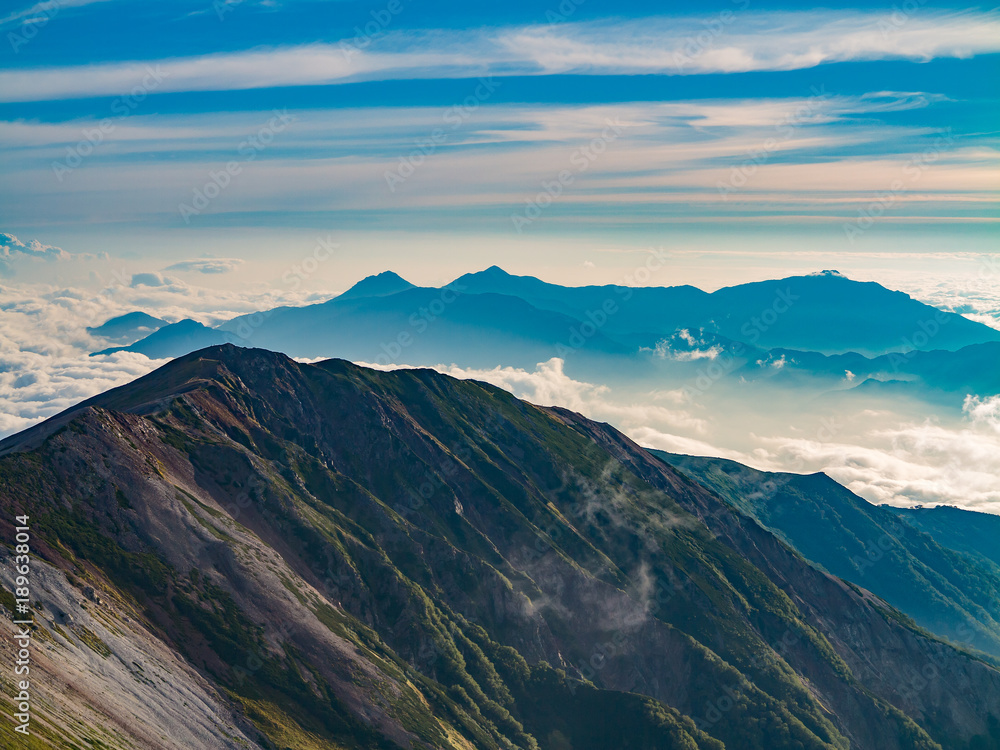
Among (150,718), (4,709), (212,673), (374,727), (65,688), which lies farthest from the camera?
(374,727)

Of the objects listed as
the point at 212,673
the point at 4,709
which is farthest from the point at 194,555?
the point at 4,709

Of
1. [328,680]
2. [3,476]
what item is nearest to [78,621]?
[3,476]

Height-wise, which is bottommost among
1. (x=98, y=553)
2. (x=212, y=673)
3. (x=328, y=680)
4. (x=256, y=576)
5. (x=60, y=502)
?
(x=328, y=680)

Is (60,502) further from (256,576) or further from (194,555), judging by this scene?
(256,576)

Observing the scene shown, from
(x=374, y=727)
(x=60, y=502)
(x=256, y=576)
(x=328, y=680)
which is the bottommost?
(x=374, y=727)

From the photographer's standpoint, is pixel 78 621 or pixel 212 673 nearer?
pixel 78 621

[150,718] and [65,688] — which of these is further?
[150,718]

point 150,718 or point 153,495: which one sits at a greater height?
Answer: point 153,495

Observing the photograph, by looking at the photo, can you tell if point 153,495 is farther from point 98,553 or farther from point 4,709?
point 4,709

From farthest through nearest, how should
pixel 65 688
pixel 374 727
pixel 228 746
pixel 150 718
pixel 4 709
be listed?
1. pixel 374 727
2. pixel 228 746
3. pixel 150 718
4. pixel 65 688
5. pixel 4 709
